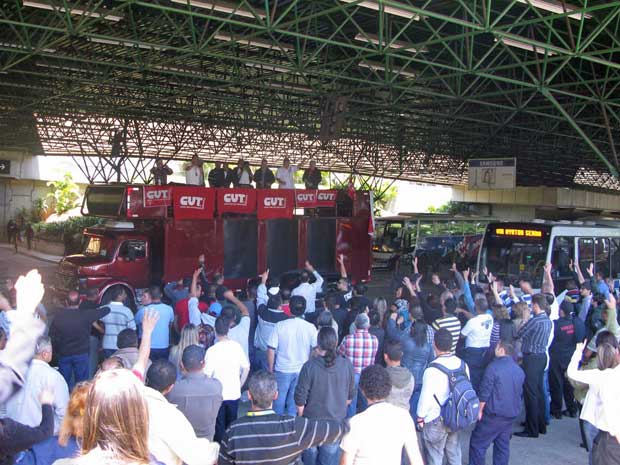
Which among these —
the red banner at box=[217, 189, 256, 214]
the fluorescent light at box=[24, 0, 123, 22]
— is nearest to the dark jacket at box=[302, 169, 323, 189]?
the red banner at box=[217, 189, 256, 214]

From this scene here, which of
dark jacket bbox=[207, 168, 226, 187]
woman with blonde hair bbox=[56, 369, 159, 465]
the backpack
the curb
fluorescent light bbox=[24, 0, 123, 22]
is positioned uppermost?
fluorescent light bbox=[24, 0, 123, 22]

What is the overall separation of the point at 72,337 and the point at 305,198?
10.1m

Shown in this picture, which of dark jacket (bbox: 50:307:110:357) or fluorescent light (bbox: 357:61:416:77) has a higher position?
fluorescent light (bbox: 357:61:416:77)

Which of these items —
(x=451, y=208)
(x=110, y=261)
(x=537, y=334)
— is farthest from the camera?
(x=451, y=208)

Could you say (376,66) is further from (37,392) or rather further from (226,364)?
(37,392)

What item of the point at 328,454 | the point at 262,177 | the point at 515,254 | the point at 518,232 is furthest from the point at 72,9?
the point at 515,254

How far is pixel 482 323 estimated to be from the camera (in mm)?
7445

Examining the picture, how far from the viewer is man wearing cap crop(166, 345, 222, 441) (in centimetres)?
472

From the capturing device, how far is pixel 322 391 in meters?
5.35

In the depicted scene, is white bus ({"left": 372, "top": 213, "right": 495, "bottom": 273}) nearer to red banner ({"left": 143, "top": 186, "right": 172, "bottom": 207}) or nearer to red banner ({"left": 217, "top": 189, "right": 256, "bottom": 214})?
red banner ({"left": 217, "top": 189, "right": 256, "bottom": 214})

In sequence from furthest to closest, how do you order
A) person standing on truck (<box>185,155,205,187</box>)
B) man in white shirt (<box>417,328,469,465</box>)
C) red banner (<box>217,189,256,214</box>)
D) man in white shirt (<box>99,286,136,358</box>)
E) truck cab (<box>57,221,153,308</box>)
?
person standing on truck (<box>185,155,205,187</box>) < red banner (<box>217,189,256,214</box>) < truck cab (<box>57,221,153,308</box>) < man in white shirt (<box>99,286,136,358</box>) < man in white shirt (<box>417,328,469,465</box>)

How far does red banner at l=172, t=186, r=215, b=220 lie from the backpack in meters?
10.0

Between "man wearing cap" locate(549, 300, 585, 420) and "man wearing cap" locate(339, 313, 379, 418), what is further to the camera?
"man wearing cap" locate(549, 300, 585, 420)

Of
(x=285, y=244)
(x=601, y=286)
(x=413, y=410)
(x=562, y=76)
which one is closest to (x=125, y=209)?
(x=285, y=244)
